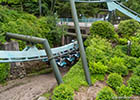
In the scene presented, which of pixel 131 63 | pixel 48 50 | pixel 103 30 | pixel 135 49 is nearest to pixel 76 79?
pixel 48 50

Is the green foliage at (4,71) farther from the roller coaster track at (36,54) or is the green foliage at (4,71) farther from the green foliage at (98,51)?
the green foliage at (98,51)

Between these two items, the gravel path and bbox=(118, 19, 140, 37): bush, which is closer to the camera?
the gravel path

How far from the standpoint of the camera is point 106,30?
1188cm

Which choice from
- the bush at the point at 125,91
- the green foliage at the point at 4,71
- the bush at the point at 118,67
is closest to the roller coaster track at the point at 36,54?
the green foliage at the point at 4,71

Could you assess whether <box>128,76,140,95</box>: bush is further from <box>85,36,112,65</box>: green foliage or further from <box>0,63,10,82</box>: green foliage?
<box>0,63,10,82</box>: green foliage

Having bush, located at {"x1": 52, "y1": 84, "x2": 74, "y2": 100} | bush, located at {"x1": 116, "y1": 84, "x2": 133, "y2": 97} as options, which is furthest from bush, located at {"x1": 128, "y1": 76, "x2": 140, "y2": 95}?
bush, located at {"x1": 52, "y1": 84, "x2": 74, "y2": 100}

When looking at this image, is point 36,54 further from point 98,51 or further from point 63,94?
point 63,94

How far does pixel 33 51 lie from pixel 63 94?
204 inches

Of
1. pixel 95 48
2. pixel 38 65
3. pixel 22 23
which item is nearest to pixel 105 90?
pixel 95 48

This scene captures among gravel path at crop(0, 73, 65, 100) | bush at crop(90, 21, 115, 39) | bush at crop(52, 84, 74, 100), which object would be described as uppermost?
bush at crop(90, 21, 115, 39)

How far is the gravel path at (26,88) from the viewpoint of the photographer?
7.95 meters

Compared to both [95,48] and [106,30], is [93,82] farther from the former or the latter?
[106,30]

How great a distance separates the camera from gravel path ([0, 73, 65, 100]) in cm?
795

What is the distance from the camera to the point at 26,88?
8938 mm
